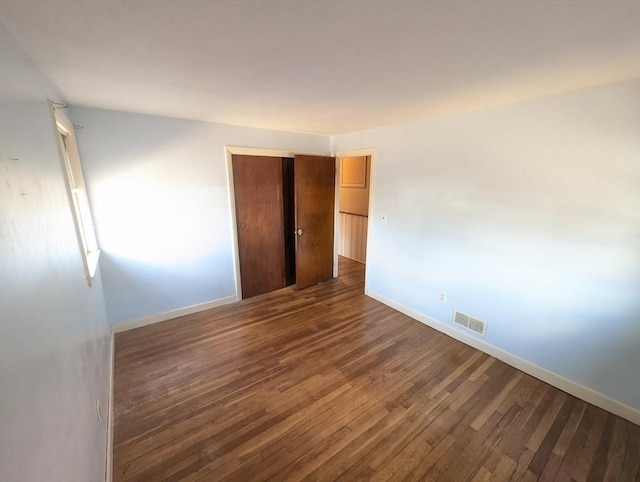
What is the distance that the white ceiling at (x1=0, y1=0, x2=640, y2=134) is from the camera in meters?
0.92

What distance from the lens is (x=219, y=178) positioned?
121 inches

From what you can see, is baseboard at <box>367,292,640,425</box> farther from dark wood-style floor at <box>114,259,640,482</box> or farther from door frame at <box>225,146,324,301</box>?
door frame at <box>225,146,324,301</box>

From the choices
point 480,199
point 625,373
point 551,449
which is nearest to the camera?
point 551,449

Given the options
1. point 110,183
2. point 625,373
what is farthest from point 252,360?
point 625,373

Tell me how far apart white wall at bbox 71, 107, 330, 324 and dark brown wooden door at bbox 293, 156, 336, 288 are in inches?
23.9

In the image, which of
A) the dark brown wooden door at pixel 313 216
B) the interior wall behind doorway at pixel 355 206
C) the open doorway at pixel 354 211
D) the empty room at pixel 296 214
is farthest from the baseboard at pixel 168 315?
the interior wall behind doorway at pixel 355 206

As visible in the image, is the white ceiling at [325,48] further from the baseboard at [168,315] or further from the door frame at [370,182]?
the baseboard at [168,315]

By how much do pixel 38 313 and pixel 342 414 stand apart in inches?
69.8

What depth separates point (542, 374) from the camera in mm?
2158

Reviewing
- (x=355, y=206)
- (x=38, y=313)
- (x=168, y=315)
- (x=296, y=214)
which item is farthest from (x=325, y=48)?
(x=355, y=206)

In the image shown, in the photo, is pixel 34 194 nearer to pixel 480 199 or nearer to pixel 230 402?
pixel 230 402

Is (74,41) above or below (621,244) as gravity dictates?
above

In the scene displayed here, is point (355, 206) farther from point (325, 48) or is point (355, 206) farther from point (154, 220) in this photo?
point (325, 48)

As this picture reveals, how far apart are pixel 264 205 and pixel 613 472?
144 inches
